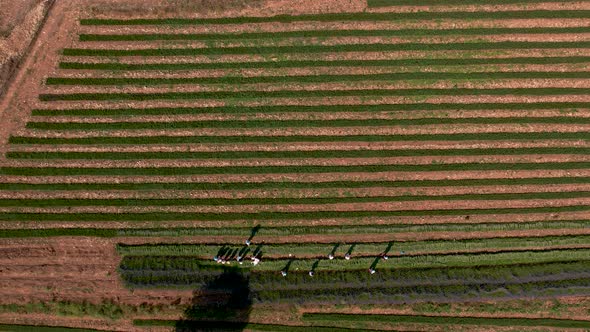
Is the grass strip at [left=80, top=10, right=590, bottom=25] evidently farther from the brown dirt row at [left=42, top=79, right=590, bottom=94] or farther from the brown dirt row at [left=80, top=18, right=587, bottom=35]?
the brown dirt row at [left=42, top=79, right=590, bottom=94]

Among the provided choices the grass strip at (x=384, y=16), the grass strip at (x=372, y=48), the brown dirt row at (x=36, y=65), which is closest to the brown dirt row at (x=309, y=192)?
the brown dirt row at (x=36, y=65)

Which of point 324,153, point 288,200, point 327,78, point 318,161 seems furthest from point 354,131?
point 288,200

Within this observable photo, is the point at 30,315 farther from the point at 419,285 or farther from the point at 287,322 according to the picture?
the point at 419,285

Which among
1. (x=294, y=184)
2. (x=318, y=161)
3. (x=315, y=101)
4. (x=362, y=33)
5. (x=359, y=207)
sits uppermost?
(x=362, y=33)

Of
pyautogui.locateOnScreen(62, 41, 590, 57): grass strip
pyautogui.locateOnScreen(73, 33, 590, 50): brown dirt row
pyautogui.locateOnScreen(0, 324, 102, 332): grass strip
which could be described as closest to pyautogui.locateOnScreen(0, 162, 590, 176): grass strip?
pyautogui.locateOnScreen(62, 41, 590, 57): grass strip

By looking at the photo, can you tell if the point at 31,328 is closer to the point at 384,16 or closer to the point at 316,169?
the point at 316,169

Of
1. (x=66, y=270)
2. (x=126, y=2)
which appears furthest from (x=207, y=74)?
(x=66, y=270)
